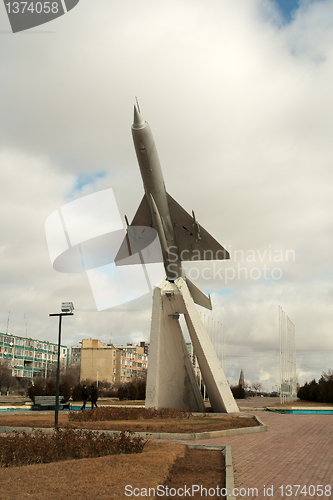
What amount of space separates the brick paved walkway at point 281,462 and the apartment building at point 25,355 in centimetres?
5327

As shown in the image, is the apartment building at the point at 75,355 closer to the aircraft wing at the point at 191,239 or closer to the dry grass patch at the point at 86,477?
the aircraft wing at the point at 191,239

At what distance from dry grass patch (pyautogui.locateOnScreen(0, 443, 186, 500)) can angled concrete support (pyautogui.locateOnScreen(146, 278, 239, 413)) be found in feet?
31.0

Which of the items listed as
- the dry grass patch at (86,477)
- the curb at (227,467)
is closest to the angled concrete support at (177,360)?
the curb at (227,467)

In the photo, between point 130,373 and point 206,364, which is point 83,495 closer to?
point 206,364

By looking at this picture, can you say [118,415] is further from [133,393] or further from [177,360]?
[133,393]

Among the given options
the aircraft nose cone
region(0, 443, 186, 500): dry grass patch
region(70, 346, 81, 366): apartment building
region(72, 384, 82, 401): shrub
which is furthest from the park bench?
region(70, 346, 81, 366): apartment building

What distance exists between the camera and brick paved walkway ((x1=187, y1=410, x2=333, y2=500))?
4953 millimetres

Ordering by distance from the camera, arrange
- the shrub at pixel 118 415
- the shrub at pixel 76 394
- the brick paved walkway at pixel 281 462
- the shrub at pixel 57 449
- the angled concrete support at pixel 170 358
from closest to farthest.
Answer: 1. the brick paved walkway at pixel 281 462
2. the shrub at pixel 57 449
3. the shrub at pixel 118 415
4. the angled concrete support at pixel 170 358
5. the shrub at pixel 76 394

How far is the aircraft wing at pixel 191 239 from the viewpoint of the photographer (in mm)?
16562

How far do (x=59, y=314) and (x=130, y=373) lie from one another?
7161 centimetres

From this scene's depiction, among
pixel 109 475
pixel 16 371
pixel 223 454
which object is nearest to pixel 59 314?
pixel 223 454

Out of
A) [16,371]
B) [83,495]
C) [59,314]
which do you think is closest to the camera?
[83,495]

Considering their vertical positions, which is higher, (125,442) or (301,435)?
(125,442)

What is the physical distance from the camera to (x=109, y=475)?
16.3ft
